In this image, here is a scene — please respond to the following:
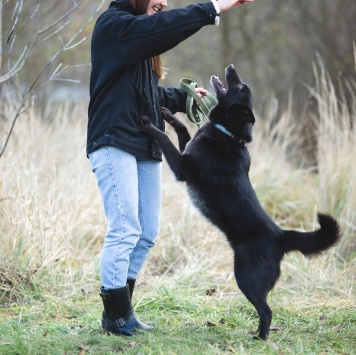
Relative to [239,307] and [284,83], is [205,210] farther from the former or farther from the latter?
[284,83]

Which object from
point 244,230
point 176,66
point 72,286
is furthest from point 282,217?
point 176,66

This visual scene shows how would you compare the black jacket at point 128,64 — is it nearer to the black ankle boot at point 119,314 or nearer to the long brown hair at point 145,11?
the long brown hair at point 145,11

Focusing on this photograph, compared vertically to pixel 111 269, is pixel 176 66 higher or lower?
higher

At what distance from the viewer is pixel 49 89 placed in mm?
10117

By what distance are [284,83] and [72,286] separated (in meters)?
7.63

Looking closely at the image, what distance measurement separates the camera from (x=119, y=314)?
3344 mm

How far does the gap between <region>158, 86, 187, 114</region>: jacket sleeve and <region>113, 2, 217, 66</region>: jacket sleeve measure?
58 cm

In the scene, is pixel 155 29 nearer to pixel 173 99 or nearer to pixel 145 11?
pixel 145 11

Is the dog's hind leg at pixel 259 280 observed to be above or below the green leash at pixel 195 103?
below

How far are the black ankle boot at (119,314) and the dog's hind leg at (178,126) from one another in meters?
1.03

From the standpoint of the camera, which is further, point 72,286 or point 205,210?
point 72,286

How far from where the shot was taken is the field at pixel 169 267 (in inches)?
133

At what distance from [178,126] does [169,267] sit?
1743 millimetres

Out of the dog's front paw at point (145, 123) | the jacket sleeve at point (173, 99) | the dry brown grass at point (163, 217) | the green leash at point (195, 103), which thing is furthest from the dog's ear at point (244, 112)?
the dry brown grass at point (163, 217)
